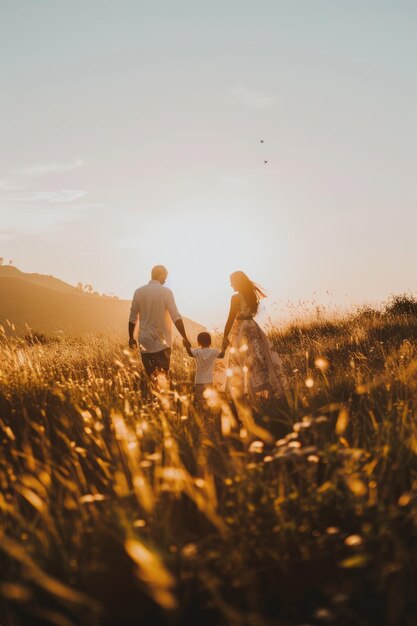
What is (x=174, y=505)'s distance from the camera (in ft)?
10.1

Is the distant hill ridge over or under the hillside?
over

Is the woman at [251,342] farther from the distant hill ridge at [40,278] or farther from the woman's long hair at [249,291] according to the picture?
the distant hill ridge at [40,278]

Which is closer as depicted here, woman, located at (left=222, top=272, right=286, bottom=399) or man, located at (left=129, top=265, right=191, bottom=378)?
woman, located at (left=222, top=272, right=286, bottom=399)

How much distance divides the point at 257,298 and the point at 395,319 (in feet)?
24.1

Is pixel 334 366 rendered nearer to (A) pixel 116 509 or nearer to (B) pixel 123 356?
(B) pixel 123 356

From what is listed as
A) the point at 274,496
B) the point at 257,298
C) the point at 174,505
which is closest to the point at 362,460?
the point at 274,496

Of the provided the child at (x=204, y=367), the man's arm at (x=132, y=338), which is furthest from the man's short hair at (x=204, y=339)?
the man's arm at (x=132, y=338)

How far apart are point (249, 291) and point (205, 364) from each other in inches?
51.2

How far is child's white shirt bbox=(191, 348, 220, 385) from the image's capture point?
7660 millimetres

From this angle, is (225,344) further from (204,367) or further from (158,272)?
(158,272)

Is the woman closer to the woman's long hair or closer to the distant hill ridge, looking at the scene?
the woman's long hair

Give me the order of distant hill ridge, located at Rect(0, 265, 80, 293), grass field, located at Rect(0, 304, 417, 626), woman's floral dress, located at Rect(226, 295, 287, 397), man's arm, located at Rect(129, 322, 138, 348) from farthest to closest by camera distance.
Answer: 1. distant hill ridge, located at Rect(0, 265, 80, 293)
2. man's arm, located at Rect(129, 322, 138, 348)
3. woman's floral dress, located at Rect(226, 295, 287, 397)
4. grass field, located at Rect(0, 304, 417, 626)

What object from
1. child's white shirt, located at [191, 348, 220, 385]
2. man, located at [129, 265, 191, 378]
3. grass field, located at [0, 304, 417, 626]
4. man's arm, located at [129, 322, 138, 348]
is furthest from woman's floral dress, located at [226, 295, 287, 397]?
grass field, located at [0, 304, 417, 626]

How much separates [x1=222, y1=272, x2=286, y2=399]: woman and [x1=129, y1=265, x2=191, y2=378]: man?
3.31 ft
